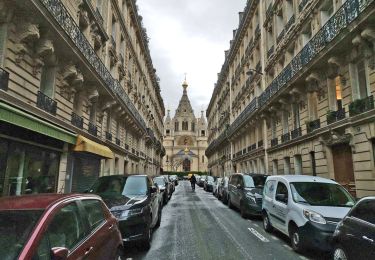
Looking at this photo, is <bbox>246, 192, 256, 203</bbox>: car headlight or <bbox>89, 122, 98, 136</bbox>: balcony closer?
<bbox>246, 192, 256, 203</bbox>: car headlight

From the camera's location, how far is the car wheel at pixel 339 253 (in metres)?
5.33

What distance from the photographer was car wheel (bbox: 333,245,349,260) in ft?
17.5

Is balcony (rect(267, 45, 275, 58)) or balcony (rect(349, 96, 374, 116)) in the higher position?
balcony (rect(267, 45, 275, 58))

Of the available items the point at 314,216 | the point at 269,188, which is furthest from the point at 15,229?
the point at 269,188

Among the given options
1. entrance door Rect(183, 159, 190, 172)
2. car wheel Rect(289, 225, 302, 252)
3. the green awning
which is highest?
entrance door Rect(183, 159, 190, 172)

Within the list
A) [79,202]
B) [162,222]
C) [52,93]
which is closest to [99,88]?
[52,93]

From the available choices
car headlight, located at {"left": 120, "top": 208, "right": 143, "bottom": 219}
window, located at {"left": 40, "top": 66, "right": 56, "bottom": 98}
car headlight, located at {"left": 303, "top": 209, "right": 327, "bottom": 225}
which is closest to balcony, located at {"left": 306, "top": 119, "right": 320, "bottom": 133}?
car headlight, located at {"left": 303, "top": 209, "right": 327, "bottom": 225}

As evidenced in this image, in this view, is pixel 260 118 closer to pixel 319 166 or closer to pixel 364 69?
pixel 319 166

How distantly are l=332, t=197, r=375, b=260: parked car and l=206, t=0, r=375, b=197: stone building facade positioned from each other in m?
7.29

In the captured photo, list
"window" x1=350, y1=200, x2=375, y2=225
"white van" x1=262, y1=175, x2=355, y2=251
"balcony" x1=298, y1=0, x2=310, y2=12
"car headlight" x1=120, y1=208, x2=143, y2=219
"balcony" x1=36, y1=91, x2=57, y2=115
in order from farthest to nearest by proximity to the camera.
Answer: "balcony" x1=298, y1=0, x2=310, y2=12, "balcony" x1=36, y1=91, x2=57, y2=115, "car headlight" x1=120, y1=208, x2=143, y2=219, "white van" x1=262, y1=175, x2=355, y2=251, "window" x1=350, y1=200, x2=375, y2=225

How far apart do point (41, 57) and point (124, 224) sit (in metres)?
7.49

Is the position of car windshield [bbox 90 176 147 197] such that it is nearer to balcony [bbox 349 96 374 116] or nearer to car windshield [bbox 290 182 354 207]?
car windshield [bbox 290 182 354 207]

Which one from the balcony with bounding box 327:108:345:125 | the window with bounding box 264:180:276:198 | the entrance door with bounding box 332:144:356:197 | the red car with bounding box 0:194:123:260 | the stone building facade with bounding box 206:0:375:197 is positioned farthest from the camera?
the balcony with bounding box 327:108:345:125

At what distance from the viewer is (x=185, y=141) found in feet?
370
